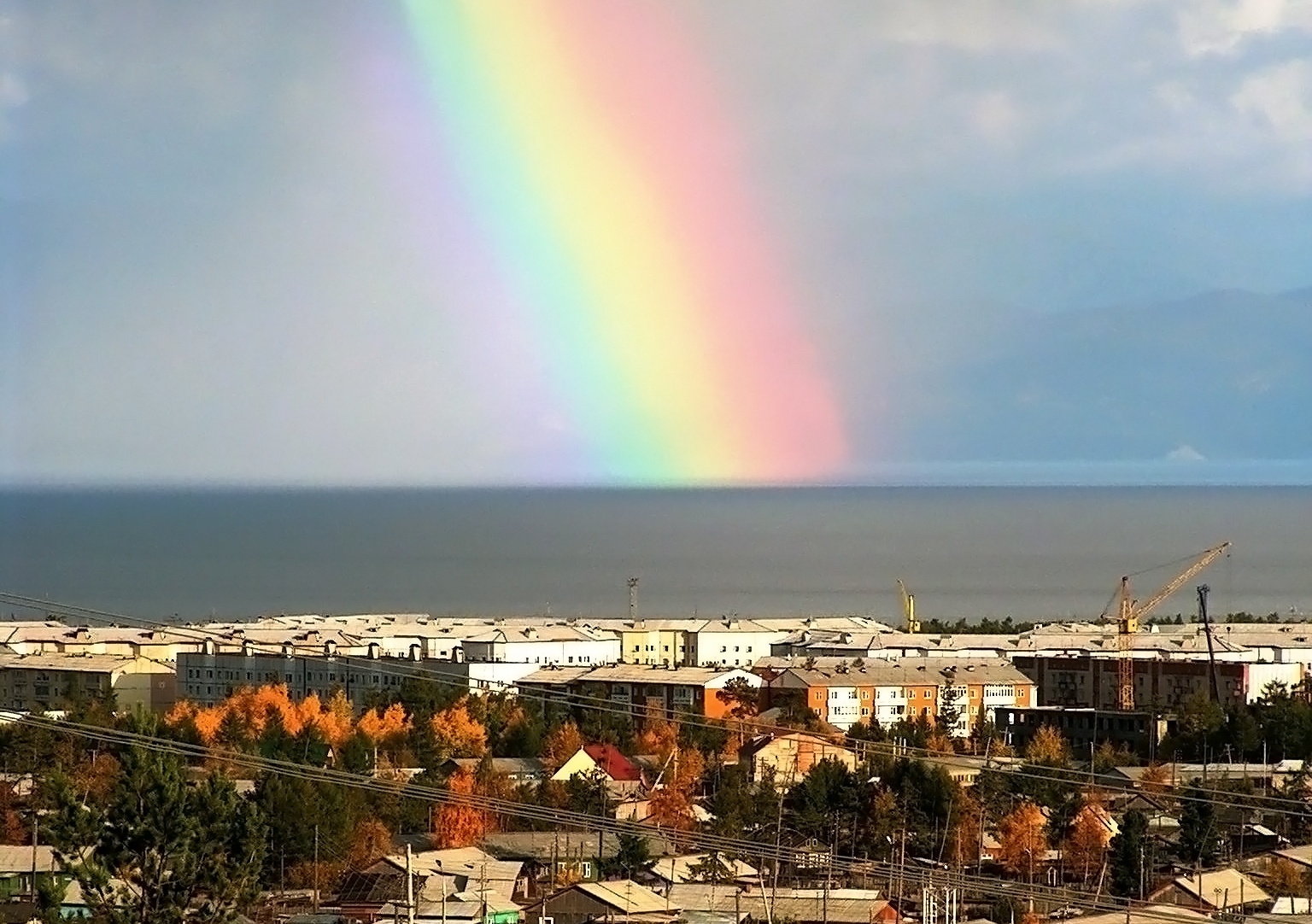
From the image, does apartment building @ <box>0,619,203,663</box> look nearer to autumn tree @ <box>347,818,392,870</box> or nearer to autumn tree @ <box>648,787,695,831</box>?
autumn tree @ <box>648,787,695,831</box>

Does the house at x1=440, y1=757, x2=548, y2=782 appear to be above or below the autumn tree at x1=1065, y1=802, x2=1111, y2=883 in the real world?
above

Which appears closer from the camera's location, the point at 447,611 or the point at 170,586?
the point at 447,611

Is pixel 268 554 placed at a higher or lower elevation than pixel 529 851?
higher

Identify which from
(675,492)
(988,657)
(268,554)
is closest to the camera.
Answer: (988,657)

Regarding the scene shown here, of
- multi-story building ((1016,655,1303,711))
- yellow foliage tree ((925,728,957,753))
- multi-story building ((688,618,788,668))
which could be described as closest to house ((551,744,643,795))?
yellow foliage tree ((925,728,957,753))

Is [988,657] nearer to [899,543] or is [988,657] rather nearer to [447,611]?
[447,611]

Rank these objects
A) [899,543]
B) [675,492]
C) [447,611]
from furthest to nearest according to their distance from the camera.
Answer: [675,492] < [899,543] < [447,611]

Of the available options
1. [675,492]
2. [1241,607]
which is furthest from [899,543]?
[675,492]
